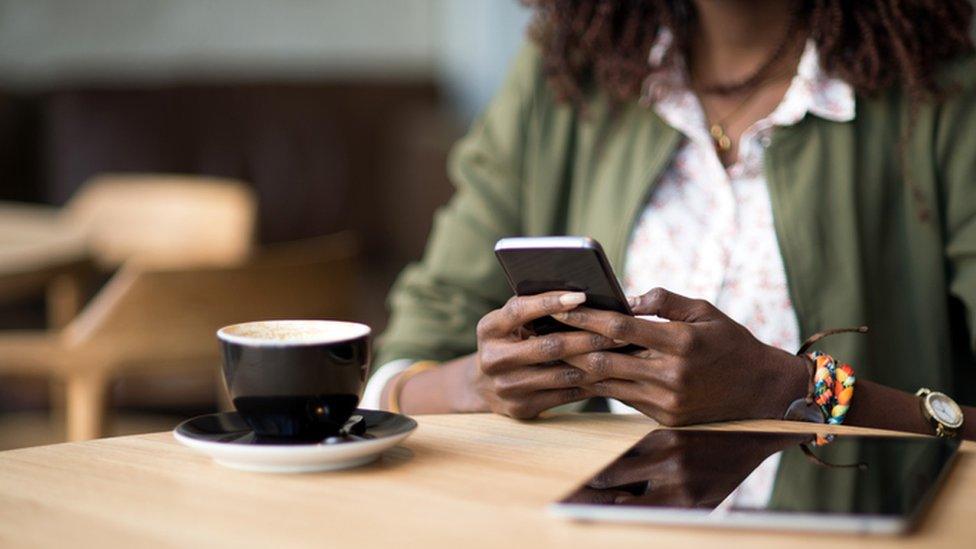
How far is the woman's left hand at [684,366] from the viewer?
1078 mm

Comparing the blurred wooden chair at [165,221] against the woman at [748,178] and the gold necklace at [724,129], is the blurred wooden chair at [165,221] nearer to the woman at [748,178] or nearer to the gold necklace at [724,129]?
the woman at [748,178]

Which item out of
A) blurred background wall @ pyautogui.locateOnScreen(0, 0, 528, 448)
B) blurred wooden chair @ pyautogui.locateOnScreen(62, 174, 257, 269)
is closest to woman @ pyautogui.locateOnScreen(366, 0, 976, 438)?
blurred wooden chair @ pyautogui.locateOnScreen(62, 174, 257, 269)

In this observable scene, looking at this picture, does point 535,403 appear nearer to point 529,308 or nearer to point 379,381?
point 529,308

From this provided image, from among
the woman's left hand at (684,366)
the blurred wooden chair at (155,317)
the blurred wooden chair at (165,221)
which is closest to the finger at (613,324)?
the woman's left hand at (684,366)

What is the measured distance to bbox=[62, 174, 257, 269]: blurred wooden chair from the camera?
9.75 ft

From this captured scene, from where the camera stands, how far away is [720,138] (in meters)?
1.59

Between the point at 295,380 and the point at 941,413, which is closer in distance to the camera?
the point at 295,380

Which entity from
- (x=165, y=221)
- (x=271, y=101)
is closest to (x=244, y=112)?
(x=271, y=101)

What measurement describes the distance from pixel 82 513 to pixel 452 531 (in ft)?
0.76

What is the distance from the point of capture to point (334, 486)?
0.87m

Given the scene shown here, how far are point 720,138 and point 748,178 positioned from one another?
68 mm

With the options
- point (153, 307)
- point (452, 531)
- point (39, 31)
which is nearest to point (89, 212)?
point (153, 307)

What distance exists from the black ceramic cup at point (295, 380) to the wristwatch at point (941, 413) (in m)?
0.55

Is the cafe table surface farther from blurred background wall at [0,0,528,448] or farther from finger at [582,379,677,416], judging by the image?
blurred background wall at [0,0,528,448]
